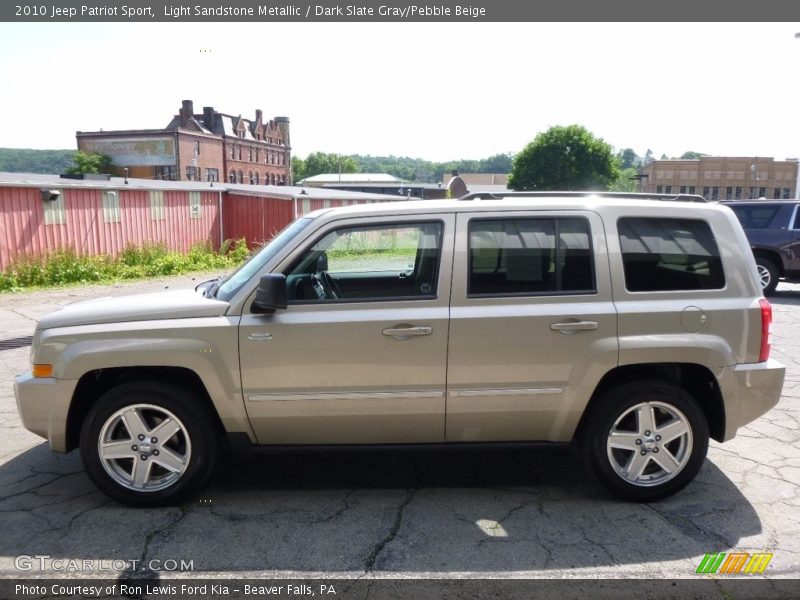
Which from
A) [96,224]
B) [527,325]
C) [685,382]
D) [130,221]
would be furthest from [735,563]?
[130,221]

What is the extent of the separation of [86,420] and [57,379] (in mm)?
294

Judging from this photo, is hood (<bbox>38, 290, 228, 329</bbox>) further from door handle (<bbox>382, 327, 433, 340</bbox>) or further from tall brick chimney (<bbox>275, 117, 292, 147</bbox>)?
tall brick chimney (<bbox>275, 117, 292, 147</bbox>)

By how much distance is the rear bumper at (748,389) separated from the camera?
3.83 meters

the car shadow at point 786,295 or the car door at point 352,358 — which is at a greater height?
the car door at point 352,358

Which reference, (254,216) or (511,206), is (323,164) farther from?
(511,206)

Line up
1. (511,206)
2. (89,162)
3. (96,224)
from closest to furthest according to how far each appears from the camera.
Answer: (511,206) → (96,224) → (89,162)

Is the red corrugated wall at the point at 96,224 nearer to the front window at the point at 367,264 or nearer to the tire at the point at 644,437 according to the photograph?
the front window at the point at 367,264

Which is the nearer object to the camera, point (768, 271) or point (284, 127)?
point (768, 271)

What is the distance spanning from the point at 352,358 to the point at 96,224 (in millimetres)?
16766

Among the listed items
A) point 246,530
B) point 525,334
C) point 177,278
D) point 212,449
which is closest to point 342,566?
point 246,530

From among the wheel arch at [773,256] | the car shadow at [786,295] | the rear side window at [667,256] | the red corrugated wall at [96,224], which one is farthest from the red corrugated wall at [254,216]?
the rear side window at [667,256]

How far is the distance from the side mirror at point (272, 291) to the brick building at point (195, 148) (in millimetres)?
73165

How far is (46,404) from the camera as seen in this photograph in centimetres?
376

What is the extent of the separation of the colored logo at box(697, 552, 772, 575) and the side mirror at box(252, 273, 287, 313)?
2.60 m
